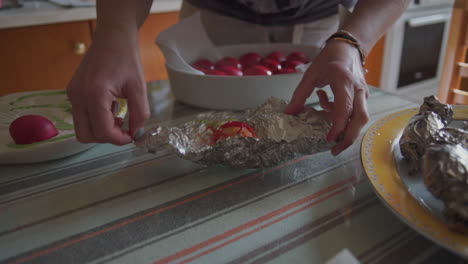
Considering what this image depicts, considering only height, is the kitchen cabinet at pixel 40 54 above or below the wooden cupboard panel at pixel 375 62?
above

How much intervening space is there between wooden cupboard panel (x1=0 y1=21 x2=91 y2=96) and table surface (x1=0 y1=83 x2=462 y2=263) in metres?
1.03

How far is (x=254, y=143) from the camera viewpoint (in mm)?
414

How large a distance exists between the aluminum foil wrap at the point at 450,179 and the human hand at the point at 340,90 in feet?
0.35

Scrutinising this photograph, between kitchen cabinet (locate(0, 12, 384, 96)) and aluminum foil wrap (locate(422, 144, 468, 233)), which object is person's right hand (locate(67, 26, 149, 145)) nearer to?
aluminum foil wrap (locate(422, 144, 468, 233))

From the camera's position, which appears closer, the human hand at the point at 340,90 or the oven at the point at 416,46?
the human hand at the point at 340,90

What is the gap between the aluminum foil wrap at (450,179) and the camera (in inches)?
10.9

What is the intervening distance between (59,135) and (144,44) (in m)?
1.14

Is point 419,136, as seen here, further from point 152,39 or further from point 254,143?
point 152,39

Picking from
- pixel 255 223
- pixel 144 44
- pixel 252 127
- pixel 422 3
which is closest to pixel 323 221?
pixel 255 223

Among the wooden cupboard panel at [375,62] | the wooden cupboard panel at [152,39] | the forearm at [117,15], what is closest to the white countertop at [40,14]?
the wooden cupboard panel at [152,39]

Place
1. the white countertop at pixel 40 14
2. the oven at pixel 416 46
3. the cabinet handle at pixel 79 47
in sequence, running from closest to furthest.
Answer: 1. the white countertop at pixel 40 14
2. the cabinet handle at pixel 79 47
3. the oven at pixel 416 46

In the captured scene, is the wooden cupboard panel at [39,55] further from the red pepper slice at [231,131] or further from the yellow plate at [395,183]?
the yellow plate at [395,183]

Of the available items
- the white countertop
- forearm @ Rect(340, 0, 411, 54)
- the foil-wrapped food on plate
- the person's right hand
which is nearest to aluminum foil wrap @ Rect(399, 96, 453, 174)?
the foil-wrapped food on plate

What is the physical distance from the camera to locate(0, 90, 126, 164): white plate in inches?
18.4
